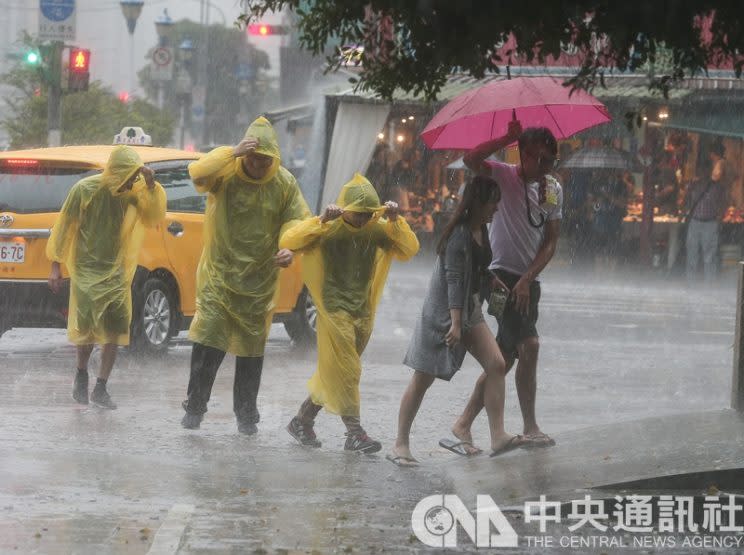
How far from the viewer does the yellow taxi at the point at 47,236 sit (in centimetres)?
1262

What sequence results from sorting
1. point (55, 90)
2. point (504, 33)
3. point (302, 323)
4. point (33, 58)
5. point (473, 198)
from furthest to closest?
point (33, 58) < point (55, 90) < point (302, 323) < point (473, 198) < point (504, 33)

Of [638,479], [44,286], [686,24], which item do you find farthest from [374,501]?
[44,286]

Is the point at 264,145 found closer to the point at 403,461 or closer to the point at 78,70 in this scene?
the point at 403,461

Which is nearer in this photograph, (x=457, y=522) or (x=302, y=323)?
(x=457, y=522)

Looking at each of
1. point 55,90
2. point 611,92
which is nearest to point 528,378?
point 55,90

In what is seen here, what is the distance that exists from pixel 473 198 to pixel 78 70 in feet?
45.6

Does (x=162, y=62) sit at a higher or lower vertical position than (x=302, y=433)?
higher

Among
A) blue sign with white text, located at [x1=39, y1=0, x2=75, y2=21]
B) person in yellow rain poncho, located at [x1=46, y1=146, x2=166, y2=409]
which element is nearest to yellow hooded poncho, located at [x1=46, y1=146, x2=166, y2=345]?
person in yellow rain poncho, located at [x1=46, y1=146, x2=166, y2=409]

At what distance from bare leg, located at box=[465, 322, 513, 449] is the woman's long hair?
1.66 ft

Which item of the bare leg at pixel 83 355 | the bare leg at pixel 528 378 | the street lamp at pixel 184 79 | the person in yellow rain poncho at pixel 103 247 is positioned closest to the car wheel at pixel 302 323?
the person in yellow rain poncho at pixel 103 247

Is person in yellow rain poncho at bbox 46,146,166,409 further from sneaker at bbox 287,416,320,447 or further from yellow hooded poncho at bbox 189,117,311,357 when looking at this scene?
sneaker at bbox 287,416,320,447

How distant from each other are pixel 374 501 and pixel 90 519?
1325 millimetres

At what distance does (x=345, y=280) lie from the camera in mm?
9023

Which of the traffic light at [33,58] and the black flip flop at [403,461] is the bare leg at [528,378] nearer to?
the black flip flop at [403,461]
